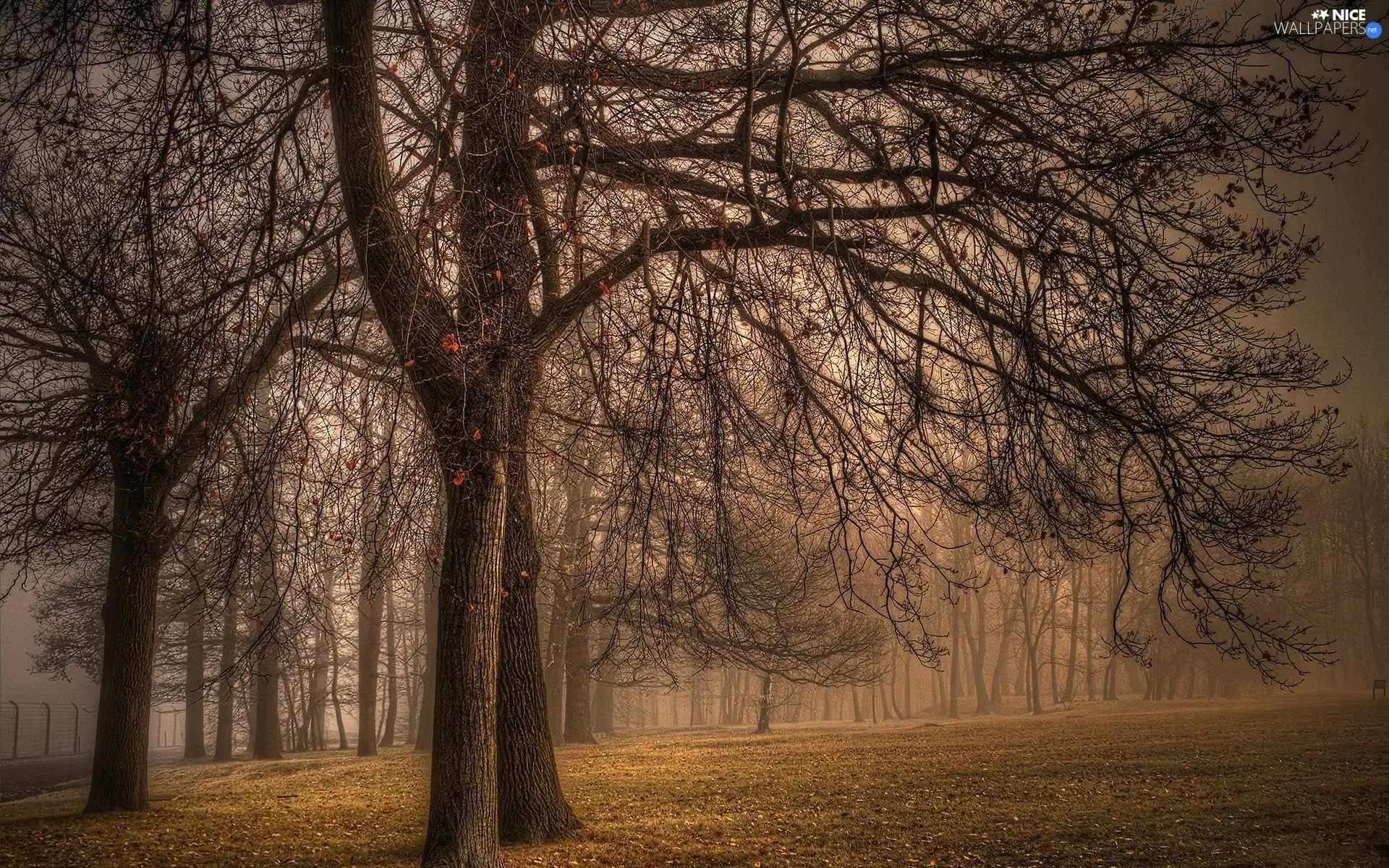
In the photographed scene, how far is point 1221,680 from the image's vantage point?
3828 centimetres

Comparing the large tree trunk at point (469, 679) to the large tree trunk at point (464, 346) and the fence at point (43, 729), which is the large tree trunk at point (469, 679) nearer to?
the large tree trunk at point (464, 346)

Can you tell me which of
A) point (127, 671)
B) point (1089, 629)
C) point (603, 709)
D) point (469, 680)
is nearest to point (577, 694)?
point (127, 671)

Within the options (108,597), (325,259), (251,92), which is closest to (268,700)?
(108,597)

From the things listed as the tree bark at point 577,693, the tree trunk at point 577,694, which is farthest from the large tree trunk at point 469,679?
the tree trunk at point 577,694

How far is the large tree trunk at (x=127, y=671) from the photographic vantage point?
34.3 ft

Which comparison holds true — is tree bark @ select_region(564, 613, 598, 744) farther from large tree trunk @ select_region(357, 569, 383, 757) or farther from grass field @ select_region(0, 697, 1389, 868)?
large tree trunk @ select_region(357, 569, 383, 757)

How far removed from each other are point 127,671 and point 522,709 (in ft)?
19.8

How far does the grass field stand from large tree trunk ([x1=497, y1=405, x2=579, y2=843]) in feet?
1.06

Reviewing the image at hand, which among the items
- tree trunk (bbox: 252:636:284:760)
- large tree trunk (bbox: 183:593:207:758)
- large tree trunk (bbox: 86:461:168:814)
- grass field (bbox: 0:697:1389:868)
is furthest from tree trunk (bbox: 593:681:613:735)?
large tree trunk (bbox: 86:461:168:814)

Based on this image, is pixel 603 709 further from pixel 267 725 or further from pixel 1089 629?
pixel 1089 629

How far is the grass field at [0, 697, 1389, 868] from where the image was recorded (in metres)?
7.89

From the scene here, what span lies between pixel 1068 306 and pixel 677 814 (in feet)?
23.7

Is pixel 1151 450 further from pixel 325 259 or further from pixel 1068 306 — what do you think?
pixel 325 259

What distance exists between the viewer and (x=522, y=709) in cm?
851
